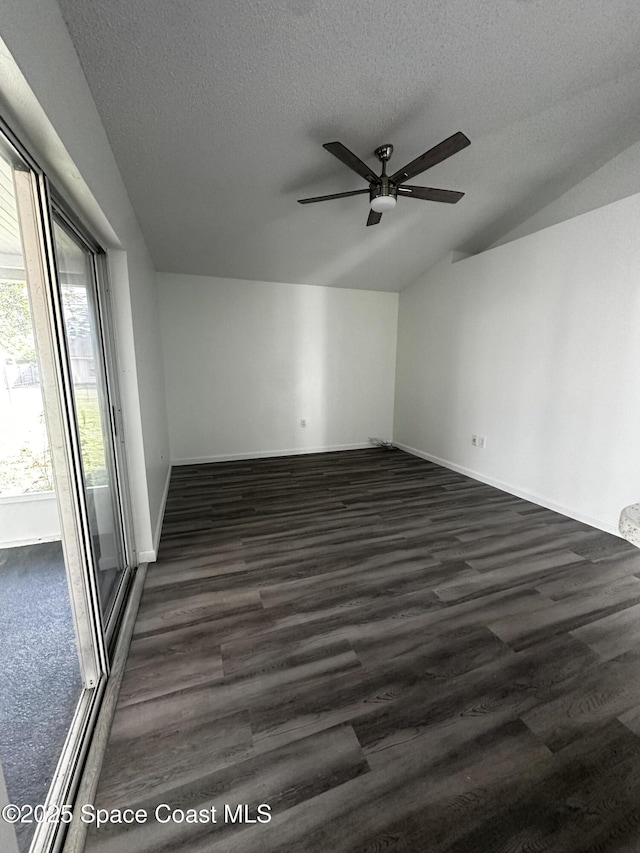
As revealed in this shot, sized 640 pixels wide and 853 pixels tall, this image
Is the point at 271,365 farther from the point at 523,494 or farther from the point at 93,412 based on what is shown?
the point at 523,494

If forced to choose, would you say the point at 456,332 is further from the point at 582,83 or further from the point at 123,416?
the point at 123,416

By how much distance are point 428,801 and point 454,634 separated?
722 mm

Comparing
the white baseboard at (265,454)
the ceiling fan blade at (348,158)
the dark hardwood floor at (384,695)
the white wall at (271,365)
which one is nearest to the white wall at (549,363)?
the dark hardwood floor at (384,695)

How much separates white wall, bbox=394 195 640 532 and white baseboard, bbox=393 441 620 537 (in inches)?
0.5

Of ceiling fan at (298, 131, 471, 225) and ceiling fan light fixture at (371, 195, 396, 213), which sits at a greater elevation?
ceiling fan at (298, 131, 471, 225)

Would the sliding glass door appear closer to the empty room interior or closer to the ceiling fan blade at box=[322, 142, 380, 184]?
the empty room interior

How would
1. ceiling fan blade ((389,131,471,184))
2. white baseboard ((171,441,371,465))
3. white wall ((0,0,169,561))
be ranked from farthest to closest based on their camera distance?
white baseboard ((171,441,371,465))
ceiling fan blade ((389,131,471,184))
white wall ((0,0,169,561))

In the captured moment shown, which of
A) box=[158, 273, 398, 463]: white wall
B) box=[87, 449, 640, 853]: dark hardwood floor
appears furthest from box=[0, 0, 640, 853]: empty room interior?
box=[158, 273, 398, 463]: white wall

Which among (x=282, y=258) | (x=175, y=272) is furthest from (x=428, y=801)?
(x=175, y=272)

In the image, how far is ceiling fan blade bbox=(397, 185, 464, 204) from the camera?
227cm

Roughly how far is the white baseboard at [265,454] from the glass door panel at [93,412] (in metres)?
2.39

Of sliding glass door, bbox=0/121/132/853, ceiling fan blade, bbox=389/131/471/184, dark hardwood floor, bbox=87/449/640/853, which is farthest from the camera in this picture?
ceiling fan blade, bbox=389/131/471/184

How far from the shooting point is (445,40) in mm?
1649

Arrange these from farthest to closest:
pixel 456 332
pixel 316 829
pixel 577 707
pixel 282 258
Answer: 1. pixel 456 332
2. pixel 282 258
3. pixel 577 707
4. pixel 316 829
